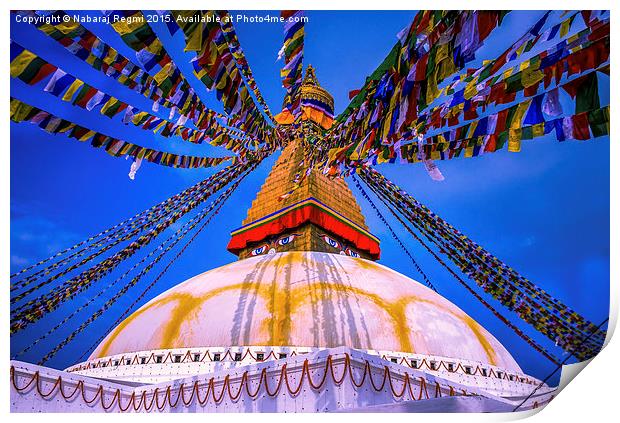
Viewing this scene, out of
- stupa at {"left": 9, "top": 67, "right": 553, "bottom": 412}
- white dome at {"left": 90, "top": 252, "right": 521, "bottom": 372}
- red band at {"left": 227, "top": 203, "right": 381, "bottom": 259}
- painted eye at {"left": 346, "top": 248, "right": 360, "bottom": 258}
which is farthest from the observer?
painted eye at {"left": 346, "top": 248, "right": 360, "bottom": 258}

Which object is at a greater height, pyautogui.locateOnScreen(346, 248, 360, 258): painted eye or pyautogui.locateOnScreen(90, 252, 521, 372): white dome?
pyautogui.locateOnScreen(346, 248, 360, 258): painted eye

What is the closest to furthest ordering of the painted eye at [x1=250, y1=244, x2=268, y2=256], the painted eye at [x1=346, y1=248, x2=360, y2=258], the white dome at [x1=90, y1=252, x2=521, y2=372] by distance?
the white dome at [x1=90, y1=252, x2=521, y2=372] < the painted eye at [x1=250, y1=244, x2=268, y2=256] < the painted eye at [x1=346, y1=248, x2=360, y2=258]

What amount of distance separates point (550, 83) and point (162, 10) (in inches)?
130

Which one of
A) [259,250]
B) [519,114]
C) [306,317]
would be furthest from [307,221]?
[519,114]

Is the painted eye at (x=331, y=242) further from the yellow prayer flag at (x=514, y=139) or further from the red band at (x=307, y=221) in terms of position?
the yellow prayer flag at (x=514, y=139)

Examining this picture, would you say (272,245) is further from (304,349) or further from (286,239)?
(304,349)

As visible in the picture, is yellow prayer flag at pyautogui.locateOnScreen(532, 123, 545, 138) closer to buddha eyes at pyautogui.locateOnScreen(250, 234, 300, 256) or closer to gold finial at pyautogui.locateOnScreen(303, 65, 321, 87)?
buddha eyes at pyautogui.locateOnScreen(250, 234, 300, 256)

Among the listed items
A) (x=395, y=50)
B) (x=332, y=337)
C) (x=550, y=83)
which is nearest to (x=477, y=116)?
(x=550, y=83)

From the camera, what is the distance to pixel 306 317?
652cm

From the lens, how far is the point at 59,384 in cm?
530

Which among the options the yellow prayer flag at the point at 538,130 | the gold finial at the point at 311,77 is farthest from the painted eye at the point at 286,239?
the yellow prayer flag at the point at 538,130

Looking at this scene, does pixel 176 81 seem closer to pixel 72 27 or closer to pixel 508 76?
pixel 72 27

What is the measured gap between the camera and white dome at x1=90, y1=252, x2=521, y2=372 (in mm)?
6371

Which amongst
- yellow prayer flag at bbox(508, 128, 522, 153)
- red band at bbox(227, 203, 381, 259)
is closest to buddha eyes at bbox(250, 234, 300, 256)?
red band at bbox(227, 203, 381, 259)
